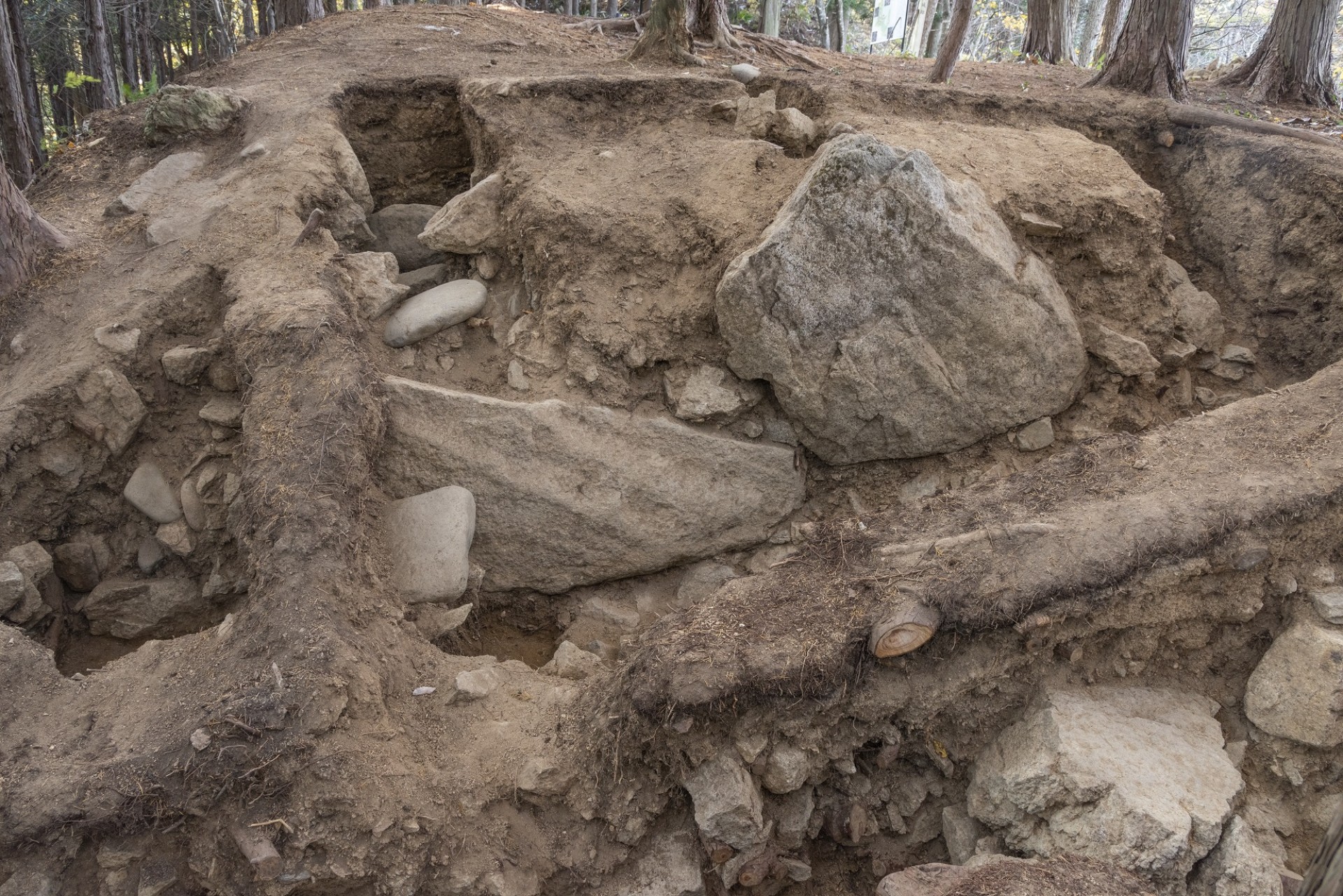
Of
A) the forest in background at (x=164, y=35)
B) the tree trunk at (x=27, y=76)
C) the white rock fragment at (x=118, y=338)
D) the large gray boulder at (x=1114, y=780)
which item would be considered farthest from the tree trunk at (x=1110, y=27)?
the tree trunk at (x=27, y=76)

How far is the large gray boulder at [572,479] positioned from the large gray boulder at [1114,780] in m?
1.89

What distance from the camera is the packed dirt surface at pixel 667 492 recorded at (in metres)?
3.13

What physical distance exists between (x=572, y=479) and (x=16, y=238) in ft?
11.2

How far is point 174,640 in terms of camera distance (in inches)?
144

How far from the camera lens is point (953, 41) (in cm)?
629

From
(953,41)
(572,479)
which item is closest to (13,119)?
(572,479)

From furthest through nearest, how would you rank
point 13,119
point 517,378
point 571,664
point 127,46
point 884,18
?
point 884,18 → point 127,46 → point 13,119 → point 517,378 → point 571,664

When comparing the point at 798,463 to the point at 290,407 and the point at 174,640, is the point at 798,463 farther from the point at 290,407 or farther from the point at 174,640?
the point at 174,640

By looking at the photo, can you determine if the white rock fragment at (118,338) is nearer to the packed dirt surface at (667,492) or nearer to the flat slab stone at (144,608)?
the packed dirt surface at (667,492)

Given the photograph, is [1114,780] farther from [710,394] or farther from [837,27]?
[837,27]

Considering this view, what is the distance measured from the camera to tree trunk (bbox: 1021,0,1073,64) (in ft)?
31.2

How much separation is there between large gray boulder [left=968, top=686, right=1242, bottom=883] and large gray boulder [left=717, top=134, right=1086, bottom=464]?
170 centimetres

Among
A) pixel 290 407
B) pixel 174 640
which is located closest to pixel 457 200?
pixel 290 407

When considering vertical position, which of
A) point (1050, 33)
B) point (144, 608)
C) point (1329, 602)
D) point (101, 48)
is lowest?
point (144, 608)
